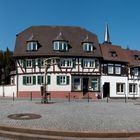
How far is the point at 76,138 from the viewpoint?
11.2 metres

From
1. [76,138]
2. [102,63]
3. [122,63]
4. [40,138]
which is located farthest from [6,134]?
[122,63]

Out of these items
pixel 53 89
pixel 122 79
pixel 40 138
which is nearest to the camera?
pixel 40 138

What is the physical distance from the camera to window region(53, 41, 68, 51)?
45344 mm

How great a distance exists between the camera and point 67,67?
44906 mm

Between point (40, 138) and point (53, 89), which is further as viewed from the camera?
point (53, 89)

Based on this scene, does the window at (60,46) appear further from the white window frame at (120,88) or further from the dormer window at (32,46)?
the white window frame at (120,88)

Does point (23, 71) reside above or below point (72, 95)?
above

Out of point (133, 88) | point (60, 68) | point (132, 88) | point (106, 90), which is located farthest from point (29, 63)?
point (133, 88)

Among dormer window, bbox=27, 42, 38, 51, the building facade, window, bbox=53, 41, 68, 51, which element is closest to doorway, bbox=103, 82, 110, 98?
the building facade

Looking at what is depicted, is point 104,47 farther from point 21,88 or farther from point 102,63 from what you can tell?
point 21,88

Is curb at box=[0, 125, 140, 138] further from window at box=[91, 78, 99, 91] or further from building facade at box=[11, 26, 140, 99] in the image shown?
window at box=[91, 78, 99, 91]

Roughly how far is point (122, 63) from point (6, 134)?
130 ft

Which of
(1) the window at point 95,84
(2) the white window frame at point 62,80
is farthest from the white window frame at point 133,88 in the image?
(2) the white window frame at point 62,80

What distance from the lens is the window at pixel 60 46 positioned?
1785 inches
